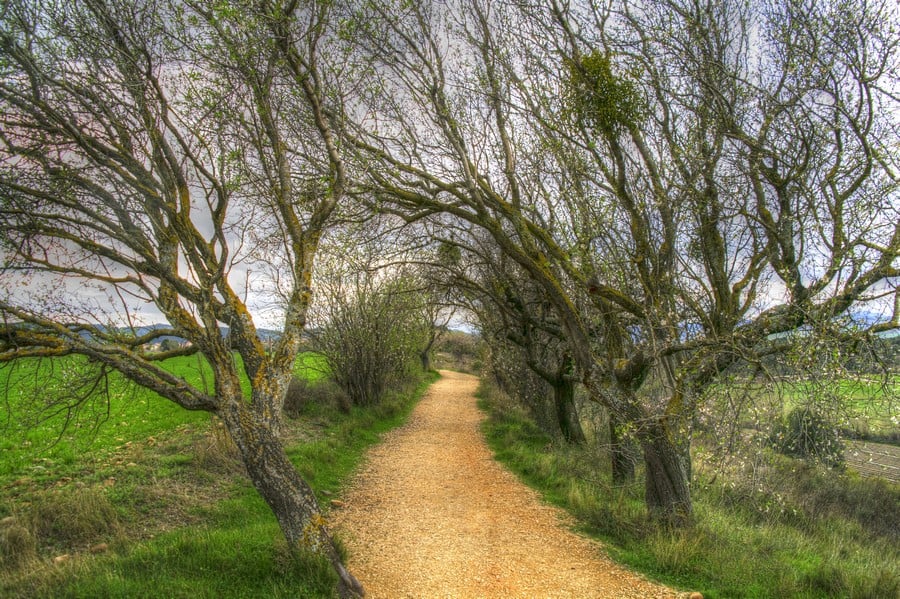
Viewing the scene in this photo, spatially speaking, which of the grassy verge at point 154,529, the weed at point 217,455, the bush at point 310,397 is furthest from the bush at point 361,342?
the weed at point 217,455

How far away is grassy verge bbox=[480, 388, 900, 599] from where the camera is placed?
18.5 feet

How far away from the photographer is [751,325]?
5.97 metres

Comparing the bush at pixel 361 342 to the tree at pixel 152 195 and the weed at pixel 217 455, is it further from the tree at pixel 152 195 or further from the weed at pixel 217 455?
the tree at pixel 152 195

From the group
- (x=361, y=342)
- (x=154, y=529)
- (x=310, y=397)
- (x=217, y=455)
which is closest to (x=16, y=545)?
(x=154, y=529)

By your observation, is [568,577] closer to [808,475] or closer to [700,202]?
[700,202]

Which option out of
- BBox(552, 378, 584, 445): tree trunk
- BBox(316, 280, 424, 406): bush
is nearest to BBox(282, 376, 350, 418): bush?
BBox(316, 280, 424, 406): bush

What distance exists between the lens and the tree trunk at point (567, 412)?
13039 mm

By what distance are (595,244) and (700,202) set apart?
1908 millimetres

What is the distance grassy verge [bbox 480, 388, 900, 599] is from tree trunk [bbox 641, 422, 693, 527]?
10.8 inches

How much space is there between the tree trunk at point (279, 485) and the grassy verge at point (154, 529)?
16 centimetres

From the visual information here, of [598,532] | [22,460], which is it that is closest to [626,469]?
[598,532]

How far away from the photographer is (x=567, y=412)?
43.4 ft

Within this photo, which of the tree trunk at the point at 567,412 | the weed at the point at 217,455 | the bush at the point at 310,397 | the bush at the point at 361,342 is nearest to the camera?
the weed at the point at 217,455

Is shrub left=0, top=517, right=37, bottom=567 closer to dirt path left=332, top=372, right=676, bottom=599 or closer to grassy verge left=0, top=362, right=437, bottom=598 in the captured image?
grassy verge left=0, top=362, right=437, bottom=598
